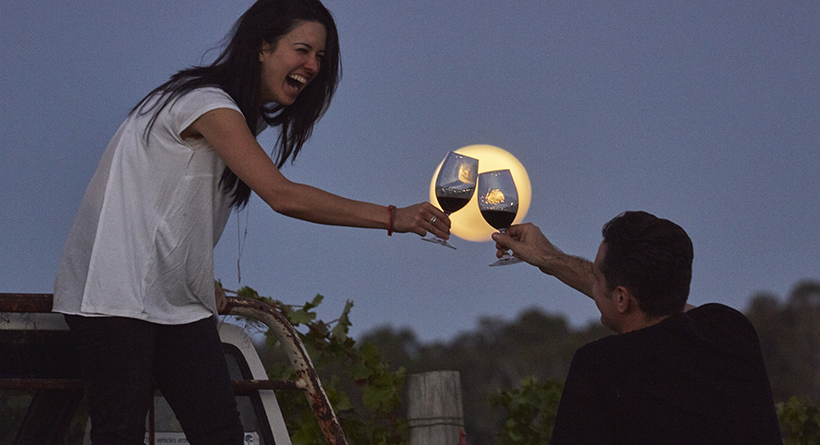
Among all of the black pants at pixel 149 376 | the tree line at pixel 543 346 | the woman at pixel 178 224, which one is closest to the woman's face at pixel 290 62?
the woman at pixel 178 224

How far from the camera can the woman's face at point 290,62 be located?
2.62 meters

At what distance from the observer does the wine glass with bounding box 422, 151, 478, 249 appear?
120 inches

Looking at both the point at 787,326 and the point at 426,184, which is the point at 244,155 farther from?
the point at 787,326

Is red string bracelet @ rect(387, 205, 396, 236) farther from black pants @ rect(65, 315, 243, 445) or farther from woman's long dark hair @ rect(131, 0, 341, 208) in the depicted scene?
black pants @ rect(65, 315, 243, 445)

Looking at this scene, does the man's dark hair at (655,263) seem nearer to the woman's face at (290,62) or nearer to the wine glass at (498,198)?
the wine glass at (498,198)

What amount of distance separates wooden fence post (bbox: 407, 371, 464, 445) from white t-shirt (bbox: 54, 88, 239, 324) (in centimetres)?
187

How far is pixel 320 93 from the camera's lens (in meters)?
2.93

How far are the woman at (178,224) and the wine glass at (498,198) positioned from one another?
576 mm

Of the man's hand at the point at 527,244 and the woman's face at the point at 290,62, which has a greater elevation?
the woman's face at the point at 290,62

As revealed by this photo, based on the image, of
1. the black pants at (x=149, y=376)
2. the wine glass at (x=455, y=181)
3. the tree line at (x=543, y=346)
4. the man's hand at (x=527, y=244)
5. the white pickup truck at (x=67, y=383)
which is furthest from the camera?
the tree line at (x=543, y=346)

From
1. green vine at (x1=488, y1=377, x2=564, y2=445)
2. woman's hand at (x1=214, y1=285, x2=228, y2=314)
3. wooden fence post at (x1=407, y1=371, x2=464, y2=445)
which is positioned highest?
woman's hand at (x1=214, y1=285, x2=228, y2=314)

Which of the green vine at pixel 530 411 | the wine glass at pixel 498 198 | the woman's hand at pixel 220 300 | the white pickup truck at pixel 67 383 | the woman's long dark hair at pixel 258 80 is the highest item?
the woman's long dark hair at pixel 258 80

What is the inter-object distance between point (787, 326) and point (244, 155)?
25394 millimetres

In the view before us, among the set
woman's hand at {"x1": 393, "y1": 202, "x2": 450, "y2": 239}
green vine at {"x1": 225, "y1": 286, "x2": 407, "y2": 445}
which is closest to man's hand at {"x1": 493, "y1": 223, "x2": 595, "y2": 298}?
woman's hand at {"x1": 393, "y1": 202, "x2": 450, "y2": 239}
